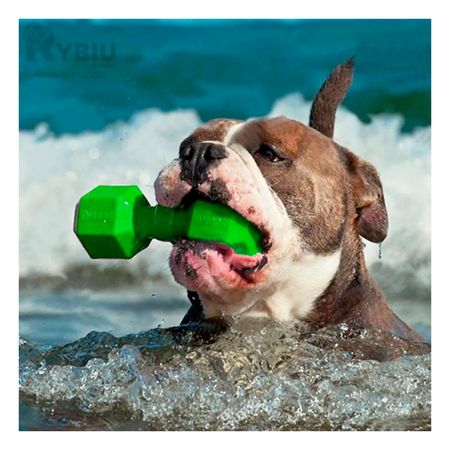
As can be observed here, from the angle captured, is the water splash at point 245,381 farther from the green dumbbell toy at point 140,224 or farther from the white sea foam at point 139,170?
the white sea foam at point 139,170

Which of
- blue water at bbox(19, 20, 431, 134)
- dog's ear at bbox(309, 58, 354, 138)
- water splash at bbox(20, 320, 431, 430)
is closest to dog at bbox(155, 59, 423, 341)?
water splash at bbox(20, 320, 431, 430)

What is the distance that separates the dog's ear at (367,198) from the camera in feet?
15.1

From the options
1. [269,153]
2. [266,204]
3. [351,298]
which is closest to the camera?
[266,204]

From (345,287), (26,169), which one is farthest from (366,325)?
(26,169)

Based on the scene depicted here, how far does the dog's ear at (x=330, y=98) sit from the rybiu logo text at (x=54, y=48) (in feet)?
3.48

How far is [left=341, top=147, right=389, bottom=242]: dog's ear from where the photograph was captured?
15.1ft

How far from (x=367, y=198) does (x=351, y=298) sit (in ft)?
1.45

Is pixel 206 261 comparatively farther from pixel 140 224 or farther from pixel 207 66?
pixel 207 66

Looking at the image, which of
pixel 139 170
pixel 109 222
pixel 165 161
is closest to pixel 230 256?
pixel 109 222

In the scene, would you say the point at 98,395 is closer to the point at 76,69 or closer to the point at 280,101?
the point at 76,69

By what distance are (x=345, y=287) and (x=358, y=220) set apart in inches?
12.1

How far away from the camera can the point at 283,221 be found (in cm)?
419

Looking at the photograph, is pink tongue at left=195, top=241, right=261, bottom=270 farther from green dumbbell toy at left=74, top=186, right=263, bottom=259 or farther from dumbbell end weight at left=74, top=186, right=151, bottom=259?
dumbbell end weight at left=74, top=186, right=151, bottom=259

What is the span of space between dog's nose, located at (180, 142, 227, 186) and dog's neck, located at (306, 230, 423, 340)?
31.9 inches
